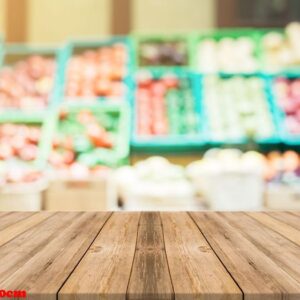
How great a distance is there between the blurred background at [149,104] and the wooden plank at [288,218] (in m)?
1.78

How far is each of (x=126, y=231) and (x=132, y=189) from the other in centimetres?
224

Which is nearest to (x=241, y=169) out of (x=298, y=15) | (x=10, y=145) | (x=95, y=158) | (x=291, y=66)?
(x=95, y=158)

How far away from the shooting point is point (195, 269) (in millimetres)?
998

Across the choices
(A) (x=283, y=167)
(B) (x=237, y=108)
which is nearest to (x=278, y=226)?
(A) (x=283, y=167)

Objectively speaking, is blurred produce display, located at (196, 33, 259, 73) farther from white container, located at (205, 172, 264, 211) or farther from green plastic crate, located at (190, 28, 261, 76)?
white container, located at (205, 172, 264, 211)

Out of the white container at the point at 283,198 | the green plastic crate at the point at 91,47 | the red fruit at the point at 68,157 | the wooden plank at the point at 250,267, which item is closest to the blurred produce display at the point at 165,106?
the green plastic crate at the point at 91,47

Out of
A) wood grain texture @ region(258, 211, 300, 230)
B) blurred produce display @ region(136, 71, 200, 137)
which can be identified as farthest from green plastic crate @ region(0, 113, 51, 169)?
wood grain texture @ region(258, 211, 300, 230)

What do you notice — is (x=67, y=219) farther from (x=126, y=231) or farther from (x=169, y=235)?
(x=169, y=235)

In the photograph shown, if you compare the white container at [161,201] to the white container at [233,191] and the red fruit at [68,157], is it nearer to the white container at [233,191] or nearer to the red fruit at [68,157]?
the white container at [233,191]

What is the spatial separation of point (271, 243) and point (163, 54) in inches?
165

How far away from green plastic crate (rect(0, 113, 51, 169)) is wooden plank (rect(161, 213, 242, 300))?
290cm

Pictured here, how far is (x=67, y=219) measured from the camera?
Answer: 1.63 meters

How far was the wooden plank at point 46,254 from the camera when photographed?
0.90m

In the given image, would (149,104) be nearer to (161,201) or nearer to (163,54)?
(163,54)
